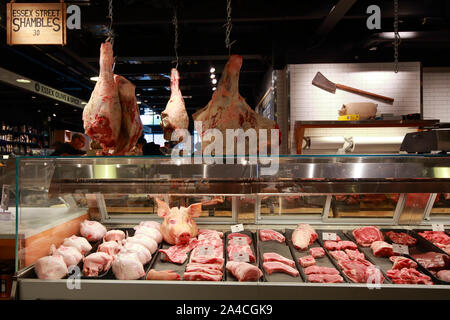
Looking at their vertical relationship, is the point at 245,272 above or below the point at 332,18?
below

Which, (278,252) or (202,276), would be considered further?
(278,252)

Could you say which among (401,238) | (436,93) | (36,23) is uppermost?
(36,23)

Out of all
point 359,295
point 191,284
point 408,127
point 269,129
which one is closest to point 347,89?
point 408,127

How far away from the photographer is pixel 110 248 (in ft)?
7.26

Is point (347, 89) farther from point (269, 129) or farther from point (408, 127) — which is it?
point (269, 129)

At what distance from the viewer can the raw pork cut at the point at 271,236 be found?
2463 mm

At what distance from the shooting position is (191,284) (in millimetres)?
1700

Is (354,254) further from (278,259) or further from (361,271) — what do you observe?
(278,259)

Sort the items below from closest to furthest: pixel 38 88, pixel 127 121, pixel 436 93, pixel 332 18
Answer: pixel 127 121
pixel 332 18
pixel 436 93
pixel 38 88

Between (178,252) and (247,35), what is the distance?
522cm

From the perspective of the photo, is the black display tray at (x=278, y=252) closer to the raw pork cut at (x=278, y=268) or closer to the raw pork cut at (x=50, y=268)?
the raw pork cut at (x=278, y=268)

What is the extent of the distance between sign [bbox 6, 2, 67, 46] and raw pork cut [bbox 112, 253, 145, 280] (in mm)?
2984

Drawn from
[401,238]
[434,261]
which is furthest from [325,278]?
[401,238]
